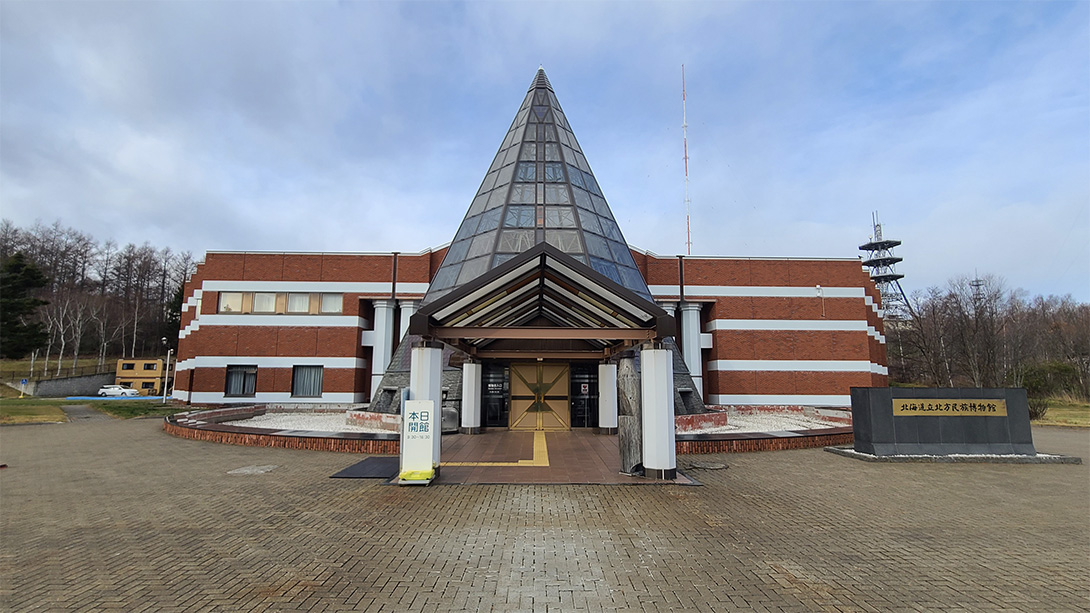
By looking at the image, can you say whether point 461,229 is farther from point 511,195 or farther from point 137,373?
point 137,373

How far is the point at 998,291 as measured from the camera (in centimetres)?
4272

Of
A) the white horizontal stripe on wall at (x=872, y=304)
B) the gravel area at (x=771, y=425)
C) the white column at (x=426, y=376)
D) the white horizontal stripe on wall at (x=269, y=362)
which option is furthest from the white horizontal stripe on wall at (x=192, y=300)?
the white horizontal stripe on wall at (x=872, y=304)

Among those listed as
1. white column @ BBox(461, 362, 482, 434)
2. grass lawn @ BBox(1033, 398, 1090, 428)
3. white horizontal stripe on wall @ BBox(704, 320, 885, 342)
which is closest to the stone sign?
white column @ BBox(461, 362, 482, 434)

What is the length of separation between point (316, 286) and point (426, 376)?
80.9ft

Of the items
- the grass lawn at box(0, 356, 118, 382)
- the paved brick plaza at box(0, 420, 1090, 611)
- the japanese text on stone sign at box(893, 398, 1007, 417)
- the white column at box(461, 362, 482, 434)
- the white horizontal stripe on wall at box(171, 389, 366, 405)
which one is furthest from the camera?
the grass lawn at box(0, 356, 118, 382)

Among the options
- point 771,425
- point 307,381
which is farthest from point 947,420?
point 307,381

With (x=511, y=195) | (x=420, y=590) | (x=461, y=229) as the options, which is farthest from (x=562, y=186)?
(x=420, y=590)

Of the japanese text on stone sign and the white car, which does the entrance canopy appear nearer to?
the japanese text on stone sign

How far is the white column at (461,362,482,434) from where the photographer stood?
16.4 m

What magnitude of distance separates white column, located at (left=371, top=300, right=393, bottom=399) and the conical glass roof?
1132 centimetres

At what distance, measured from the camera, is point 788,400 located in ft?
99.0

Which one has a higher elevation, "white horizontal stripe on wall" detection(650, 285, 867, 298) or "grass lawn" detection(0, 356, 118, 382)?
"white horizontal stripe on wall" detection(650, 285, 867, 298)

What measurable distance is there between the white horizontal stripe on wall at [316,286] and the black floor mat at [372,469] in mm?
20116

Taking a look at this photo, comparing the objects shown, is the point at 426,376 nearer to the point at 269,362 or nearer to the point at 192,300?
the point at 269,362
